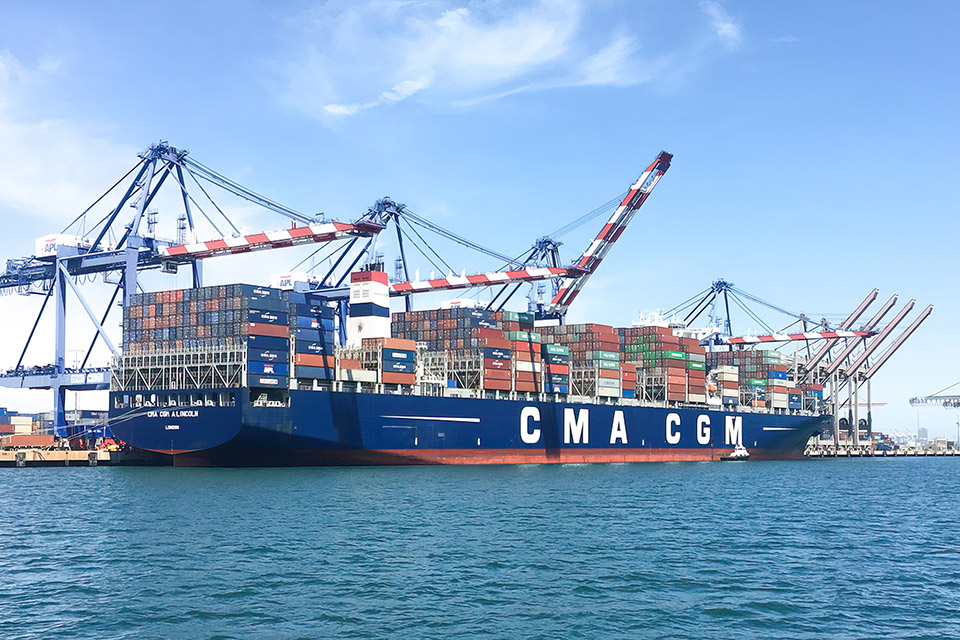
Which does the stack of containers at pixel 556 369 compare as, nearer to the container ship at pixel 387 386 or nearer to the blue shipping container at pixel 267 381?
the container ship at pixel 387 386

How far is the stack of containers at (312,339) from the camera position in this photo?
5841cm

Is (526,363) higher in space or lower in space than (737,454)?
higher

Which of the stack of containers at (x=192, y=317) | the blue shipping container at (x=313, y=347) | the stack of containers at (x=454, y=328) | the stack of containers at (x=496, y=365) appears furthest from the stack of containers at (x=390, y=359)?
the stack of containers at (x=454, y=328)

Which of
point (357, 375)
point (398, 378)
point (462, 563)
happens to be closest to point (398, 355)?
point (398, 378)

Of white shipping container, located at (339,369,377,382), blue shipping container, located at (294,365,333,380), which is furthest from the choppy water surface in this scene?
white shipping container, located at (339,369,377,382)

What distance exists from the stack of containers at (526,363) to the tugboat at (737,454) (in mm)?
26429

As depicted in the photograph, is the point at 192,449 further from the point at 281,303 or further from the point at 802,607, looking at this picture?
the point at 802,607

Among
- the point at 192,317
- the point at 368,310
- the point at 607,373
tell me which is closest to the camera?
the point at 192,317

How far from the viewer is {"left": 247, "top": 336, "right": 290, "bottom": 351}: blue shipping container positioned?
2183 inches

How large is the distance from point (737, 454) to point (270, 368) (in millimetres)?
51940

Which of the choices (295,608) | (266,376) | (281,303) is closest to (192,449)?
(266,376)

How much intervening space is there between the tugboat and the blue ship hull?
192 inches

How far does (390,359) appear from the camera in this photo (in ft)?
206

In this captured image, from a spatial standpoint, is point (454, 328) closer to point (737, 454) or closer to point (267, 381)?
point (267, 381)
